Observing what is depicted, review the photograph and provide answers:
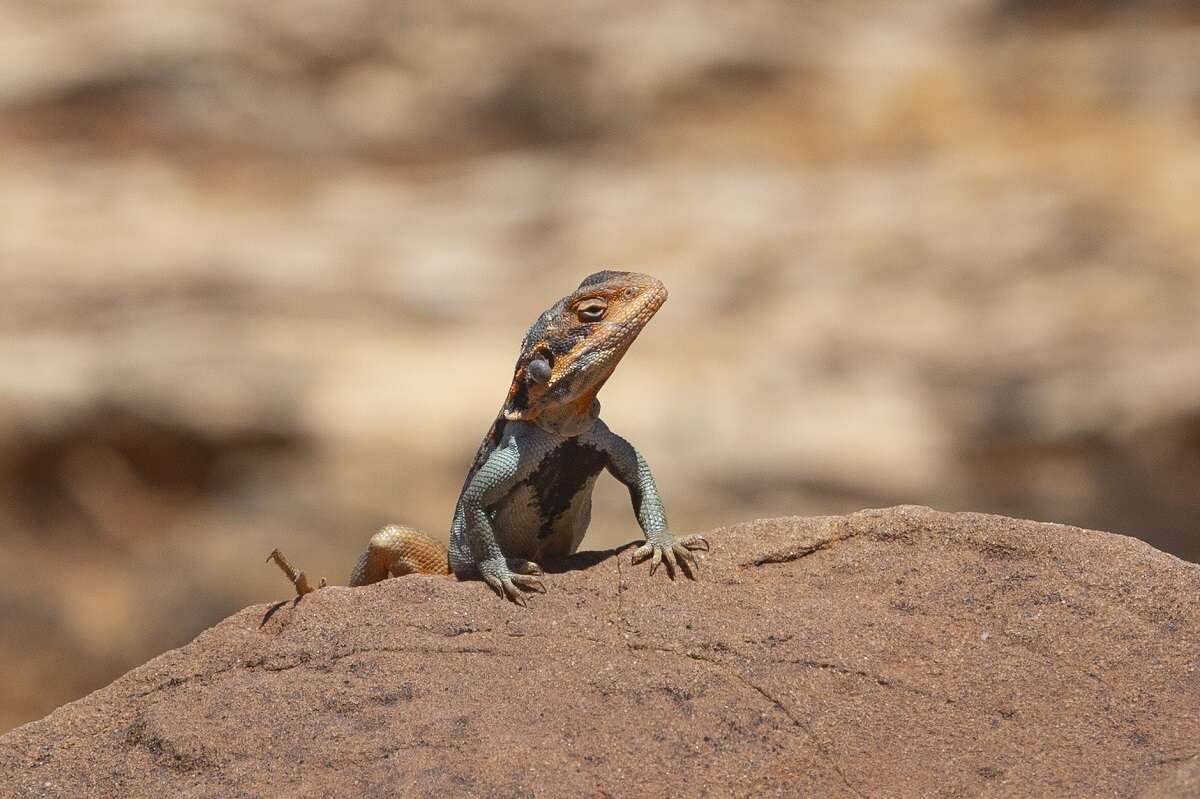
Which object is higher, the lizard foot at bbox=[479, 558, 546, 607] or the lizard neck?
the lizard neck

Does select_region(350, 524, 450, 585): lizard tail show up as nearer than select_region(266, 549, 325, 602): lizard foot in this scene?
No

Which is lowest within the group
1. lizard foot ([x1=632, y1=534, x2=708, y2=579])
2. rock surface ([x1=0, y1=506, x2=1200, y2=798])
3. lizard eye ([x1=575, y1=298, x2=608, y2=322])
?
rock surface ([x1=0, y1=506, x2=1200, y2=798])

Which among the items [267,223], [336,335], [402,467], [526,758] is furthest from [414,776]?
[267,223]

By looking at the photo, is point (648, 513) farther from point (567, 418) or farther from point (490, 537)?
point (490, 537)

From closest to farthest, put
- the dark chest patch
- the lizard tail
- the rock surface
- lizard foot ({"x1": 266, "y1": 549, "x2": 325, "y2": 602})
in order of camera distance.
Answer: the rock surface → lizard foot ({"x1": 266, "y1": 549, "x2": 325, "y2": 602}) → the dark chest patch → the lizard tail

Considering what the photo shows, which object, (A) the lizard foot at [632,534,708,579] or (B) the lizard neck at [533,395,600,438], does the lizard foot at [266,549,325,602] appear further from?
(A) the lizard foot at [632,534,708,579]

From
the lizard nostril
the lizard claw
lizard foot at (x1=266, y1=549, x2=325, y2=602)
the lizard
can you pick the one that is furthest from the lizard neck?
lizard foot at (x1=266, y1=549, x2=325, y2=602)

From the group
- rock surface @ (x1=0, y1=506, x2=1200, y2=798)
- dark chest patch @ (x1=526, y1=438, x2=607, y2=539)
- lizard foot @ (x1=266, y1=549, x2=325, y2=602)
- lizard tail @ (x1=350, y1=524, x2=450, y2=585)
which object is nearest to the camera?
rock surface @ (x1=0, y1=506, x2=1200, y2=798)

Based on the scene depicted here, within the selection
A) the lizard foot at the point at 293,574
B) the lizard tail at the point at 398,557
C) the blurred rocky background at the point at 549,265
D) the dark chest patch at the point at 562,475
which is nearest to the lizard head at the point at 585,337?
the dark chest patch at the point at 562,475
